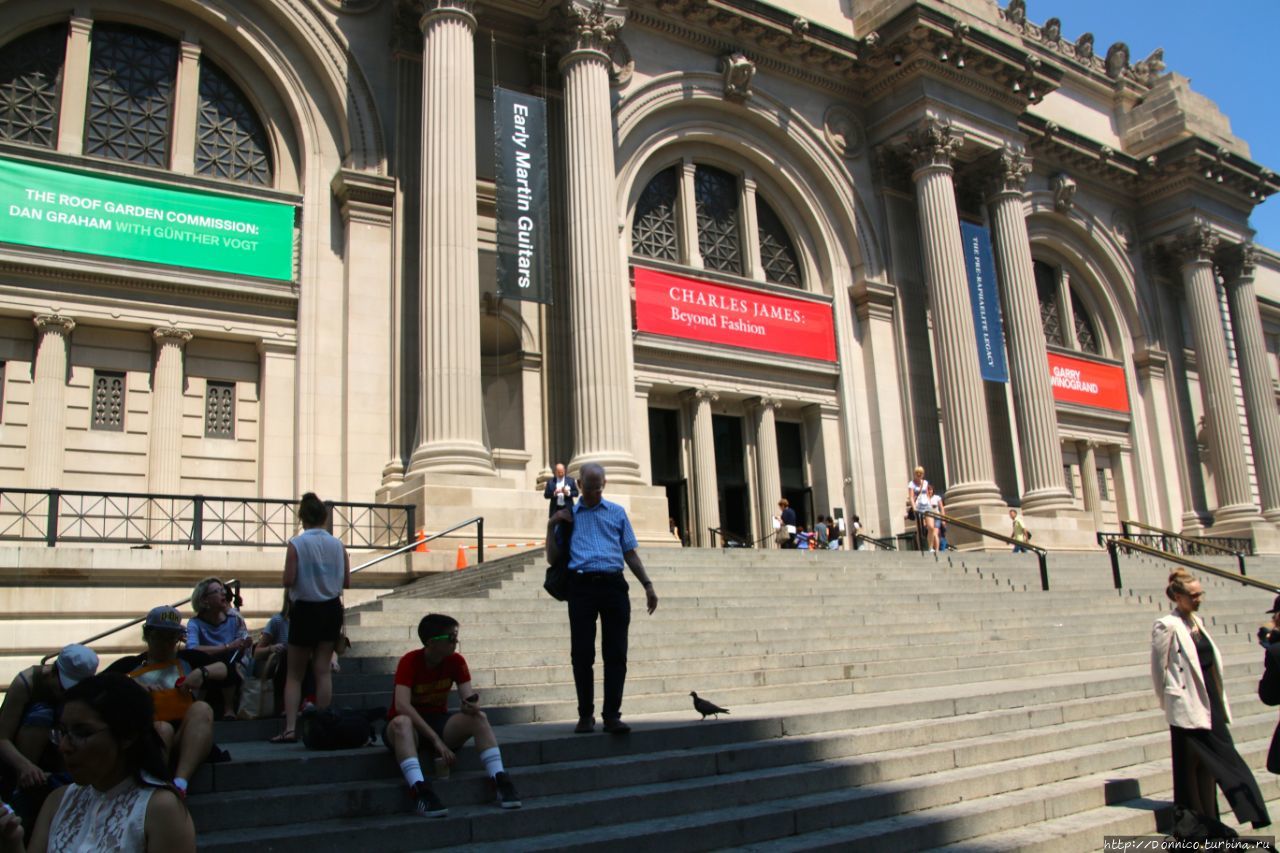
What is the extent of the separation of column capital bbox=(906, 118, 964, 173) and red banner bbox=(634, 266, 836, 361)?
15.1ft

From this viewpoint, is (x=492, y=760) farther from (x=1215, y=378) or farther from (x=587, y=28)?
(x=1215, y=378)

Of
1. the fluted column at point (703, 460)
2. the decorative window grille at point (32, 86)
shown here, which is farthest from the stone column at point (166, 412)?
the fluted column at point (703, 460)

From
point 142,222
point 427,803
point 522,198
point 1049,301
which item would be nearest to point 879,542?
point 522,198

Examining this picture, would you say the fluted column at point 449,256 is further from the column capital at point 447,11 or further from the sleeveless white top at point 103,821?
the sleeveless white top at point 103,821

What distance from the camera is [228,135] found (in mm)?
19594

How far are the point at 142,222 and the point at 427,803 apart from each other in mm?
15164

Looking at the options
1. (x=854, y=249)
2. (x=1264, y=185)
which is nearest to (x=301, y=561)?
(x=854, y=249)

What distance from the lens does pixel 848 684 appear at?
1048 cm

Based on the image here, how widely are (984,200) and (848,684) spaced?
71.6 ft

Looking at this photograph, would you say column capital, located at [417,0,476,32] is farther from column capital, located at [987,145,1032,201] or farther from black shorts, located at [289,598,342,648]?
column capital, located at [987,145,1032,201]

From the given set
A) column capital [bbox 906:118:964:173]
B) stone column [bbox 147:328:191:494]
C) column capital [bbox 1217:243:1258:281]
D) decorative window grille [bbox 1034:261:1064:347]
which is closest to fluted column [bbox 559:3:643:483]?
stone column [bbox 147:328:191:494]

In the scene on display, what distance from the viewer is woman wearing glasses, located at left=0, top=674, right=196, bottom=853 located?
314 cm

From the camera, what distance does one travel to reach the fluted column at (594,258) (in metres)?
19.3

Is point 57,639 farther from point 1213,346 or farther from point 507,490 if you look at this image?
point 1213,346
